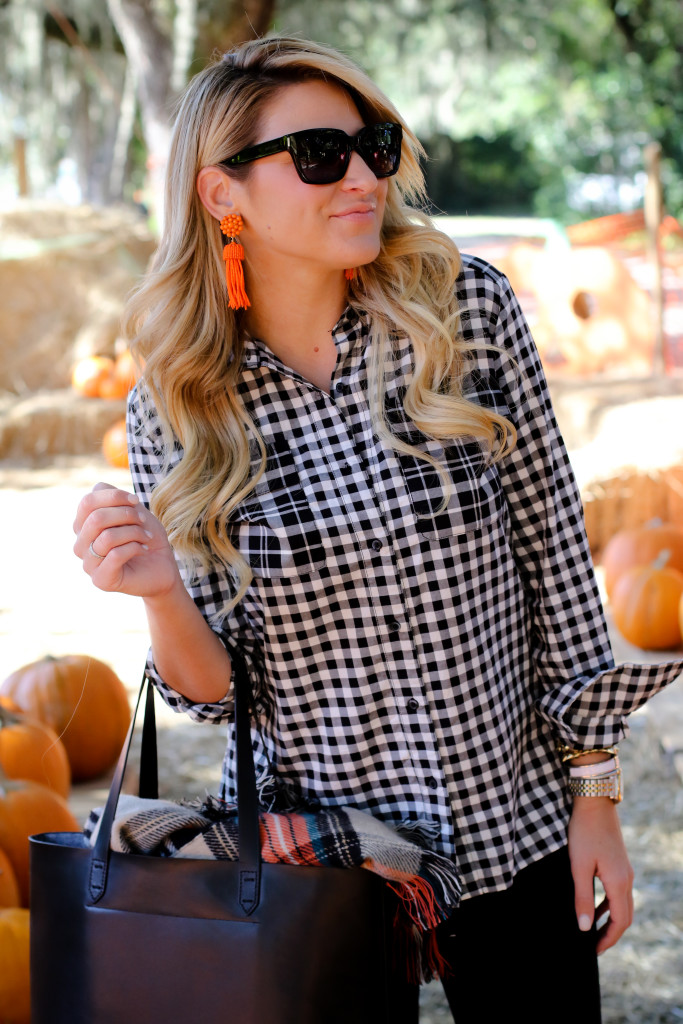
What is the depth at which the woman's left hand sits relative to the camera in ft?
5.34

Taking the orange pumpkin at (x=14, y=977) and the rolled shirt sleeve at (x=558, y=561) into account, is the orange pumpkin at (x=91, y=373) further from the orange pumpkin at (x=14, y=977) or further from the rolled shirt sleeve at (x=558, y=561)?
the rolled shirt sleeve at (x=558, y=561)

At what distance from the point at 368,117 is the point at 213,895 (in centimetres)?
131

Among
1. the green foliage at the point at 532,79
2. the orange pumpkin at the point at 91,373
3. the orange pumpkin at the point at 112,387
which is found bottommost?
the orange pumpkin at the point at 112,387

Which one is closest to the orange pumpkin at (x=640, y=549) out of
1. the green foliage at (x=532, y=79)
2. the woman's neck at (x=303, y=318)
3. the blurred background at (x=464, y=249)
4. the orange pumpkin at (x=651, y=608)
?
the blurred background at (x=464, y=249)

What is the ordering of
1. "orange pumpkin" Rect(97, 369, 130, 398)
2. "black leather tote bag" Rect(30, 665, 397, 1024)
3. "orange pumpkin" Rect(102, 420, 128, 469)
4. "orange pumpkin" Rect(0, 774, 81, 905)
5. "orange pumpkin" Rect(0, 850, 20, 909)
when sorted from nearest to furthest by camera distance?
"black leather tote bag" Rect(30, 665, 397, 1024)
"orange pumpkin" Rect(0, 850, 20, 909)
"orange pumpkin" Rect(0, 774, 81, 905)
"orange pumpkin" Rect(102, 420, 128, 469)
"orange pumpkin" Rect(97, 369, 130, 398)

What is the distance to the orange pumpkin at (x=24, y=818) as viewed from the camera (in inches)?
101

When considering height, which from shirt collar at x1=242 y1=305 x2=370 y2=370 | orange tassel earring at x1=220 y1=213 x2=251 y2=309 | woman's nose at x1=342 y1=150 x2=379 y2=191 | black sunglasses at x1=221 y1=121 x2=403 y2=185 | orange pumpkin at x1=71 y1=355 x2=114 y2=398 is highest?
orange pumpkin at x1=71 y1=355 x2=114 y2=398

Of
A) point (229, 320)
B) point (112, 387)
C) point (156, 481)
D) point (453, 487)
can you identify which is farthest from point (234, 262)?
point (112, 387)

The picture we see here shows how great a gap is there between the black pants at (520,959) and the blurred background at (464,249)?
1254 mm

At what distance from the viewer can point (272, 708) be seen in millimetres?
1720

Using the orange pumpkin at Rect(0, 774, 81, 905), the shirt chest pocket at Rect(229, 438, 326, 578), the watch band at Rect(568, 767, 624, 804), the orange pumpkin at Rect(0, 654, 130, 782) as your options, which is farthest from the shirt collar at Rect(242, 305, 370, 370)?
the orange pumpkin at Rect(0, 654, 130, 782)

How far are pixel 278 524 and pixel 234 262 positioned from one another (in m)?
0.51

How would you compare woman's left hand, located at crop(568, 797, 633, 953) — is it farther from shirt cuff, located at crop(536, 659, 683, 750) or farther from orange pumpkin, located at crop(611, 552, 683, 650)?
orange pumpkin, located at crop(611, 552, 683, 650)

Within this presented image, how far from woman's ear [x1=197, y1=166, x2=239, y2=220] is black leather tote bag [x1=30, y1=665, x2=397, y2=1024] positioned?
1015 millimetres
